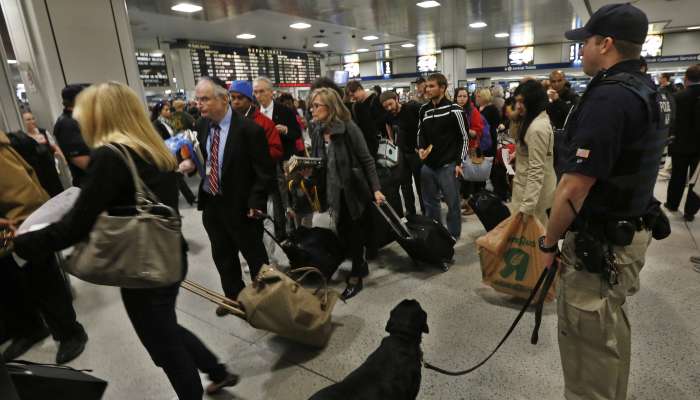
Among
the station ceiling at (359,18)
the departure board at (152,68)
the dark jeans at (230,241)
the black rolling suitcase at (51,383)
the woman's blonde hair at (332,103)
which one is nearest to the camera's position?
the black rolling suitcase at (51,383)

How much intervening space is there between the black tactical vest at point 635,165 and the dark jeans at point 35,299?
3.00m

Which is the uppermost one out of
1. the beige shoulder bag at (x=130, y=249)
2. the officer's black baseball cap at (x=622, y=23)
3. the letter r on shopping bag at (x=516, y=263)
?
the officer's black baseball cap at (x=622, y=23)

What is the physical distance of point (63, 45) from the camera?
3.70 m

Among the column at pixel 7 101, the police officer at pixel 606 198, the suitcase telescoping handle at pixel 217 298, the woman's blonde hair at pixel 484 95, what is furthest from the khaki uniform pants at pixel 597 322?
the column at pixel 7 101

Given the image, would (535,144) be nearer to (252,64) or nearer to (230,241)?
(230,241)

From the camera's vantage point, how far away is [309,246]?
3.21 meters

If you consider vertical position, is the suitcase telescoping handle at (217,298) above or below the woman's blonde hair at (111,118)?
below

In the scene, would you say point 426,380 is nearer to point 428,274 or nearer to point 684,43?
point 428,274

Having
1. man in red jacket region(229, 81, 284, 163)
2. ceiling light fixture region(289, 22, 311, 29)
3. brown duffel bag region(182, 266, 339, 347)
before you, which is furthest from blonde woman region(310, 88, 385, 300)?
ceiling light fixture region(289, 22, 311, 29)

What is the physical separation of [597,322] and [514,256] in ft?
4.07

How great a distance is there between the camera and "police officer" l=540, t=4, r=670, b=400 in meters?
1.29

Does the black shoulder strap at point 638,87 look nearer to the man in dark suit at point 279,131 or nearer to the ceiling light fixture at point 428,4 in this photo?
the man in dark suit at point 279,131

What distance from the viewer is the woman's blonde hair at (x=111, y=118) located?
4.97ft

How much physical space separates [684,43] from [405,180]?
2061cm
